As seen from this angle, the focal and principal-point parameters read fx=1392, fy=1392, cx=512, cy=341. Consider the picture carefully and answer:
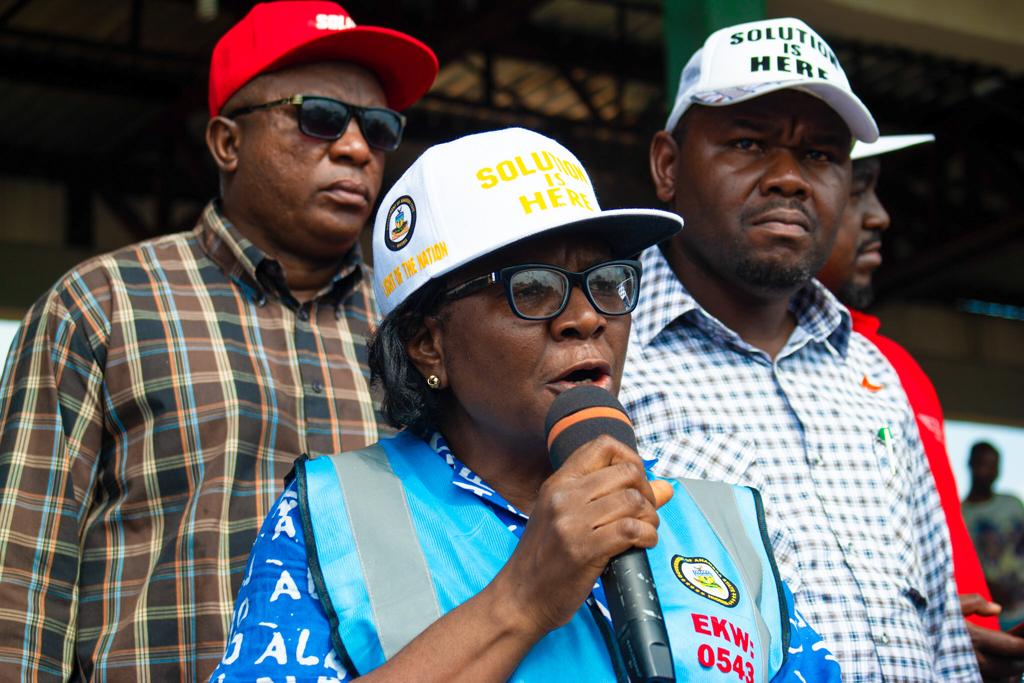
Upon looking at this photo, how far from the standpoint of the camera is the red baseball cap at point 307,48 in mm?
3215

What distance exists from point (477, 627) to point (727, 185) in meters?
1.54

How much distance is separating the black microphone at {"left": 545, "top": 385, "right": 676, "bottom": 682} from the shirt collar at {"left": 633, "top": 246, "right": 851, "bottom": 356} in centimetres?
108

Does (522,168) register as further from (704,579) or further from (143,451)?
(143,451)

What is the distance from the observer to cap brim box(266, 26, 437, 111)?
10.6ft

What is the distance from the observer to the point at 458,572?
1973 millimetres

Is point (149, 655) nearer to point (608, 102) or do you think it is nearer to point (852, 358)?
point (852, 358)

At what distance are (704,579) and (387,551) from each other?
18.9 inches

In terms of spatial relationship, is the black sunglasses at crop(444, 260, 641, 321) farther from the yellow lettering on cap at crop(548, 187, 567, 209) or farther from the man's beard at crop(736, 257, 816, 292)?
the man's beard at crop(736, 257, 816, 292)

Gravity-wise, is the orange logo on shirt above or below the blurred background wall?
below

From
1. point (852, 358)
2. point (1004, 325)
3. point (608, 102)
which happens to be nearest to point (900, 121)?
point (608, 102)

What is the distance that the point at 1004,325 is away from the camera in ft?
63.3

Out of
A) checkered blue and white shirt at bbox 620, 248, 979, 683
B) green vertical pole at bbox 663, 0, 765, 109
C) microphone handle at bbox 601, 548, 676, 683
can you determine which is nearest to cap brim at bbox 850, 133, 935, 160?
green vertical pole at bbox 663, 0, 765, 109

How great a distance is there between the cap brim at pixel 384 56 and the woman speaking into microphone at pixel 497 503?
1042mm

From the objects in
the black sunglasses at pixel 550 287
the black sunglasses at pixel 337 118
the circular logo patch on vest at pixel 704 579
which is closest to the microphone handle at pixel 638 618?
the circular logo patch on vest at pixel 704 579
